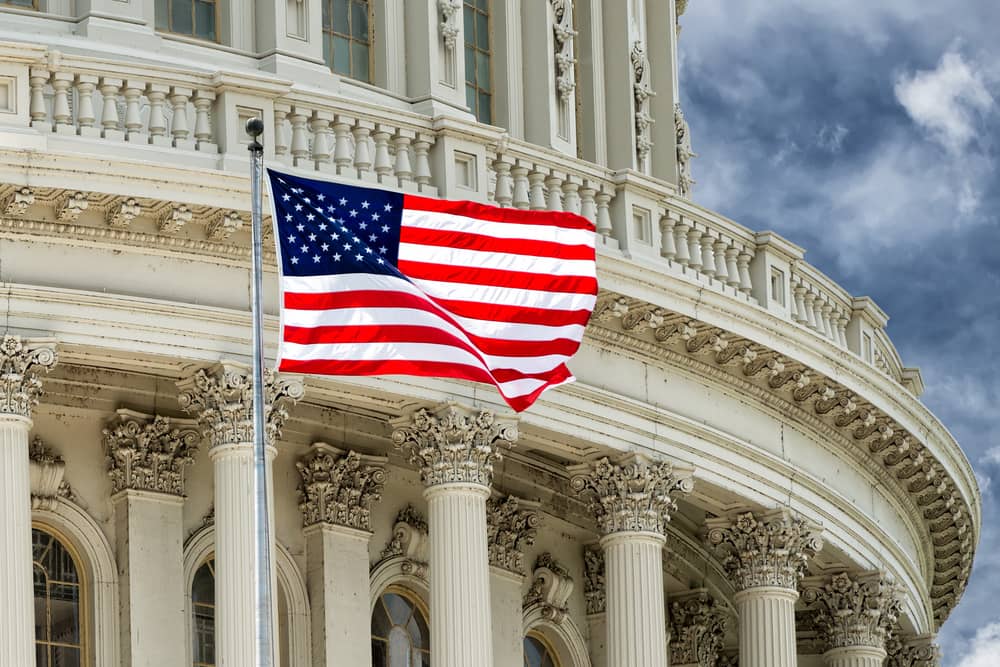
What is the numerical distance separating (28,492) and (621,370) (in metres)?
9.70

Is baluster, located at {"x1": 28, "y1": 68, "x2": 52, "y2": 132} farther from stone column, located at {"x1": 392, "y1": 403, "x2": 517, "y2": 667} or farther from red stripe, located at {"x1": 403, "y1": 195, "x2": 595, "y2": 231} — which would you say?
stone column, located at {"x1": 392, "y1": 403, "x2": 517, "y2": 667}

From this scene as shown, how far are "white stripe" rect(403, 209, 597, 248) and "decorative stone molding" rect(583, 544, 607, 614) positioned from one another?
34.1ft

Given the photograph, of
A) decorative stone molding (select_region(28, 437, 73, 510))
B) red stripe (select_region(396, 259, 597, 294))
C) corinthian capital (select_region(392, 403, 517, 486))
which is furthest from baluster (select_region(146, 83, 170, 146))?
corinthian capital (select_region(392, 403, 517, 486))

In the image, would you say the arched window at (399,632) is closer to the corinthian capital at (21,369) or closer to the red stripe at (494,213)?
the red stripe at (494,213)

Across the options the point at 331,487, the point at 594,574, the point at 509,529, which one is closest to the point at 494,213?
the point at 331,487

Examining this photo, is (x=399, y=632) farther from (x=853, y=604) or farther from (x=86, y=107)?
(x=86, y=107)

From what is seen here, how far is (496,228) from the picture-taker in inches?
1652

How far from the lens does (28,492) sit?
137ft

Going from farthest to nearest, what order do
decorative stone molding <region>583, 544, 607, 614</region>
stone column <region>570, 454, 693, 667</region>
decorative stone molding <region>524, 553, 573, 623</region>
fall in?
1. decorative stone molding <region>583, 544, 607, 614</region>
2. decorative stone molding <region>524, 553, 573, 623</region>
3. stone column <region>570, 454, 693, 667</region>

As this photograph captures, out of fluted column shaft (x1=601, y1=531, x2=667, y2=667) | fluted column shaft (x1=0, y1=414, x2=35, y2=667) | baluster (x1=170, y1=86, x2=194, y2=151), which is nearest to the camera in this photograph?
fluted column shaft (x1=0, y1=414, x2=35, y2=667)

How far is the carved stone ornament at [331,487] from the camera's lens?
4794cm

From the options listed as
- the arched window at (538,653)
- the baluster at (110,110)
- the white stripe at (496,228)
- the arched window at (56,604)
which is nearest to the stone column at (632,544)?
the arched window at (538,653)

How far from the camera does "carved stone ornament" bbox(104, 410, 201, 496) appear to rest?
45.9 m

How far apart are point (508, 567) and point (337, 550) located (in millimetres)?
3662
